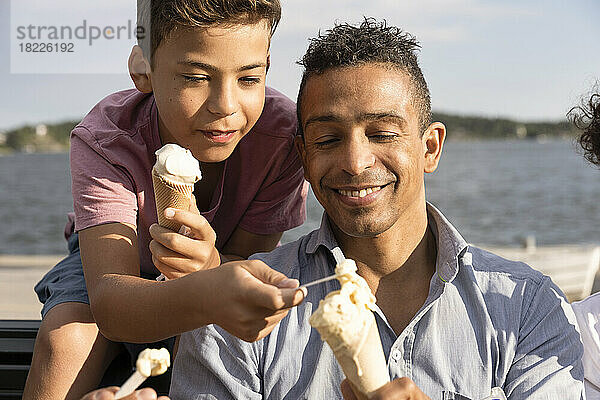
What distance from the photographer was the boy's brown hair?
8.32 feet

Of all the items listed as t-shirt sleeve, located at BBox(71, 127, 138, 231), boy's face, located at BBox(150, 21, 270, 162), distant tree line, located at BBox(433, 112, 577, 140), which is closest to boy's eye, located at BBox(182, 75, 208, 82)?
boy's face, located at BBox(150, 21, 270, 162)

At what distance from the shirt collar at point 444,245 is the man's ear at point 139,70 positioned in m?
0.86

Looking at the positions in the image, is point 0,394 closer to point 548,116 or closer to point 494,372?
point 494,372

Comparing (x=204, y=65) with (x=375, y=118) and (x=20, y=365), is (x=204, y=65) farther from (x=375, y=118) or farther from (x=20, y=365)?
(x=20, y=365)

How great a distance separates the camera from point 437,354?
245 centimetres

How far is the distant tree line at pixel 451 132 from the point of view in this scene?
1641 inches

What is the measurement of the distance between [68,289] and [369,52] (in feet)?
4.73

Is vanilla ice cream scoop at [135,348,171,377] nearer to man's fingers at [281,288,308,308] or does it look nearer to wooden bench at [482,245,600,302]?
man's fingers at [281,288,308,308]

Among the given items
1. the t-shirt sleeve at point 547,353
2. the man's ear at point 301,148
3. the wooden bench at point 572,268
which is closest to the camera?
the t-shirt sleeve at point 547,353

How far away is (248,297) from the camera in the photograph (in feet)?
6.09

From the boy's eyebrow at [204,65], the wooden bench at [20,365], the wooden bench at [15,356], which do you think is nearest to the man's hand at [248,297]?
the boy's eyebrow at [204,65]

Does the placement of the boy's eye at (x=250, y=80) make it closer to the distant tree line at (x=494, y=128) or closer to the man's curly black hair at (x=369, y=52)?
the man's curly black hair at (x=369, y=52)

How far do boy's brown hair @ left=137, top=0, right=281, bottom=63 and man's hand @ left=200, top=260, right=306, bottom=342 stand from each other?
0.98 meters

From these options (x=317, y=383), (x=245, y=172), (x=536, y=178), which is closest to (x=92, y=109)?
(x=245, y=172)
